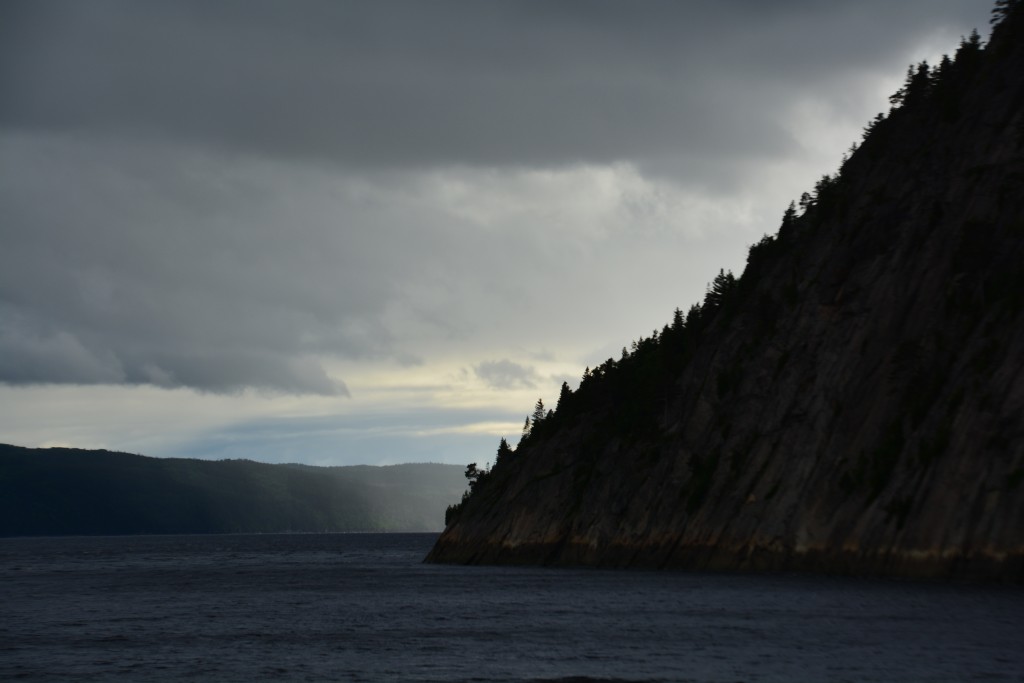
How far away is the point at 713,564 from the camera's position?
11381 cm

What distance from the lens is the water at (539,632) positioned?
167ft

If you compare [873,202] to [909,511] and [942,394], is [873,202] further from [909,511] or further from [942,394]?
[909,511]

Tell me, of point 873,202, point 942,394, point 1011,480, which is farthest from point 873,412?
point 873,202

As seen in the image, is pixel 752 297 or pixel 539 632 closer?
pixel 539 632

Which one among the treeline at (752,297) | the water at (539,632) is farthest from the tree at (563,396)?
the water at (539,632)

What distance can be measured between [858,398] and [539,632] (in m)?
51.0

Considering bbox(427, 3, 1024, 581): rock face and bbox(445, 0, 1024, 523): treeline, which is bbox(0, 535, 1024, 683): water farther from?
bbox(445, 0, 1024, 523): treeline

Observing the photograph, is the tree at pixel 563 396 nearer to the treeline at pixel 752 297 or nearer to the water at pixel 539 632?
the treeline at pixel 752 297

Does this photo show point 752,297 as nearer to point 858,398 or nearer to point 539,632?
point 858,398

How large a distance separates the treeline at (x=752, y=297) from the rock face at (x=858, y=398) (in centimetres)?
43

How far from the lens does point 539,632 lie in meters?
67.3

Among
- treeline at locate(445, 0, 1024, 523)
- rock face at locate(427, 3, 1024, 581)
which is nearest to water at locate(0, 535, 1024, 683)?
rock face at locate(427, 3, 1024, 581)

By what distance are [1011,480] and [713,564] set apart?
38.3 meters

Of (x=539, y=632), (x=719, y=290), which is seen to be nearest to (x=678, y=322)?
(x=719, y=290)
